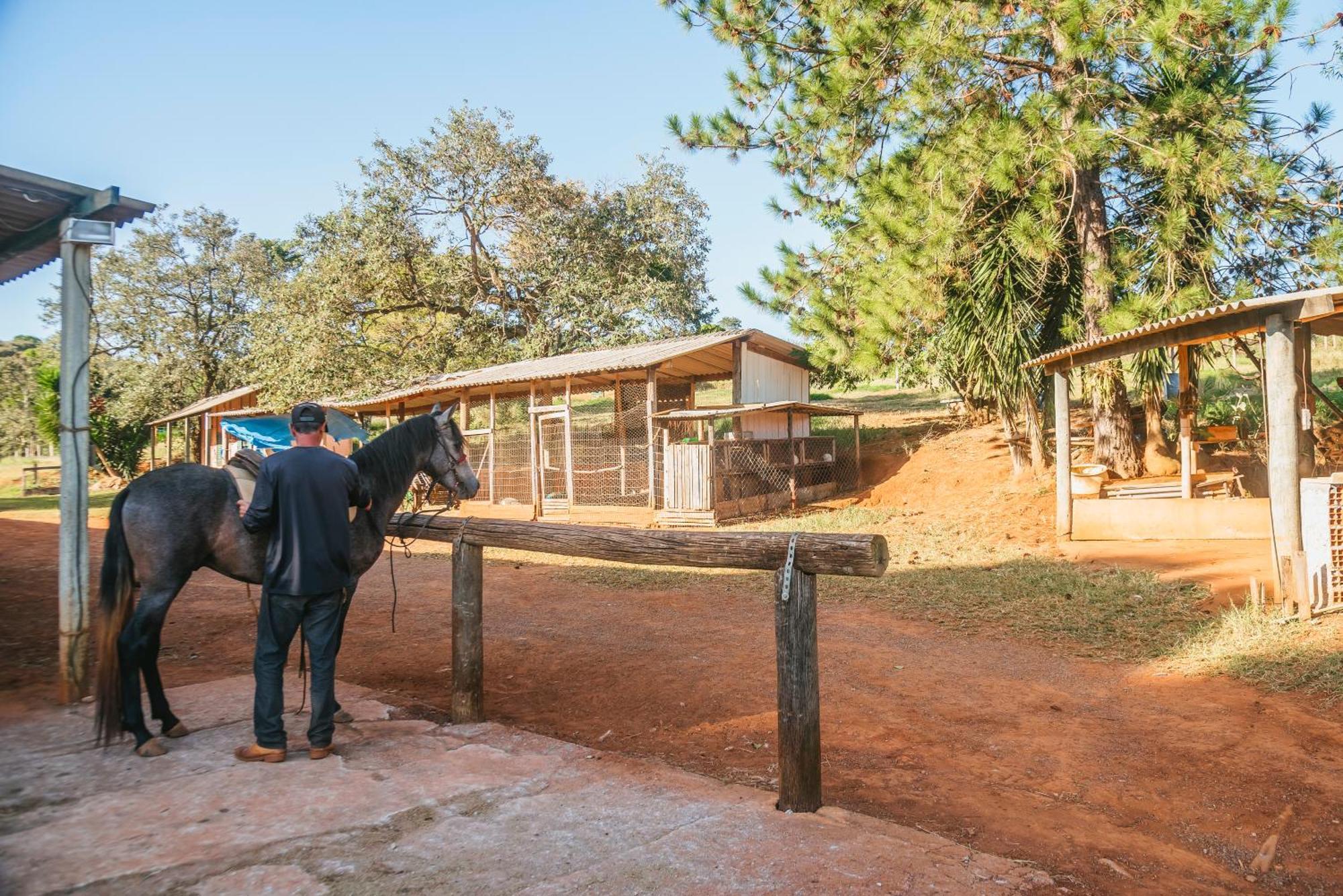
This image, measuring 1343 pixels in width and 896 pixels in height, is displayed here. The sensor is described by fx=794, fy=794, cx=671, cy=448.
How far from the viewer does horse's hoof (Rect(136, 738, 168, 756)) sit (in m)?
3.56

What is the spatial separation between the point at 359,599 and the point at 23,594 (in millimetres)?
3339

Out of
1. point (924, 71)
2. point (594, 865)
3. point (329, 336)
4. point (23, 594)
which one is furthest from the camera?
point (329, 336)

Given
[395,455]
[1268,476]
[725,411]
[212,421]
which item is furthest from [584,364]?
[212,421]

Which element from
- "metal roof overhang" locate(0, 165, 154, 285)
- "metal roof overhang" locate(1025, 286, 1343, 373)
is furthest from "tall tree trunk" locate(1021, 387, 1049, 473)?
"metal roof overhang" locate(0, 165, 154, 285)

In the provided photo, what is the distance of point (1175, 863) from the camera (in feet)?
9.74

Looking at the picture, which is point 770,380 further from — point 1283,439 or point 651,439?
point 1283,439

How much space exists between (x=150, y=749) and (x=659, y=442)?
39.3 feet

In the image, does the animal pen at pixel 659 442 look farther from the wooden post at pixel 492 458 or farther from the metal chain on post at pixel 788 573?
the metal chain on post at pixel 788 573

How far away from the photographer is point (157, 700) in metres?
3.83

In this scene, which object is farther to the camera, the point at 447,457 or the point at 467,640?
the point at 447,457

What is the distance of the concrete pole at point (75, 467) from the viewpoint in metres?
4.50

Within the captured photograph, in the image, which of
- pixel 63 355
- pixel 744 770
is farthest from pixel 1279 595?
pixel 63 355

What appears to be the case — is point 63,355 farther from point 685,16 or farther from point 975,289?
point 975,289

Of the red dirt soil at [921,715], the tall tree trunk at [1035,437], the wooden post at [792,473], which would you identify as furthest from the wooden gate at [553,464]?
the tall tree trunk at [1035,437]
